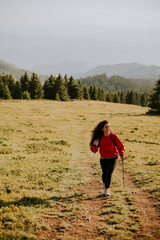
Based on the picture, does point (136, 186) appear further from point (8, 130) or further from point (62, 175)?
point (8, 130)

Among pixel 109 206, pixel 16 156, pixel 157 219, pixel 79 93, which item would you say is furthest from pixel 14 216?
pixel 79 93

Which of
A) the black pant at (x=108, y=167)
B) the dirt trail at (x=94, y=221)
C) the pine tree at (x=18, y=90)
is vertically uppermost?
the pine tree at (x=18, y=90)

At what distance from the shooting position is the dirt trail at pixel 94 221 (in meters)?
6.07

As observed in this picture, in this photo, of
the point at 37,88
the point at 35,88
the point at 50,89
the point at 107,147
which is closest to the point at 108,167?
the point at 107,147

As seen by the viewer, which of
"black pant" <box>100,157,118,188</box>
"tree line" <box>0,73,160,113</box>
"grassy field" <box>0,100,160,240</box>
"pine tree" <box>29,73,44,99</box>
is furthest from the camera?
"pine tree" <box>29,73,44,99</box>

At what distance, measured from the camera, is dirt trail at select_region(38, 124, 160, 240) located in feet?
19.9

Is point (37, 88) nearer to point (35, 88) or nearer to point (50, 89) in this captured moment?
point (35, 88)

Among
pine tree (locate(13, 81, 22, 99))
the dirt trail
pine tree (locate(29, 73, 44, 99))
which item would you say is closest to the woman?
the dirt trail

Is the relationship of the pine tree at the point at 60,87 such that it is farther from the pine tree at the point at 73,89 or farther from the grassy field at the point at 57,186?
the grassy field at the point at 57,186

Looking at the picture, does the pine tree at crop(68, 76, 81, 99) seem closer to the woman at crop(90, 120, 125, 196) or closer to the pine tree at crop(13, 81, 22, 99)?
the pine tree at crop(13, 81, 22, 99)

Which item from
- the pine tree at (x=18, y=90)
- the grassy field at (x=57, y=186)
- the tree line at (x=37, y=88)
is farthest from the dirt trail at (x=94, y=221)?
the pine tree at (x=18, y=90)

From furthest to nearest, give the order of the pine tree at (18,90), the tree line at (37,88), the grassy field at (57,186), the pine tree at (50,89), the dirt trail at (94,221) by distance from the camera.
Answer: the pine tree at (50,89)
the pine tree at (18,90)
the tree line at (37,88)
the grassy field at (57,186)
the dirt trail at (94,221)

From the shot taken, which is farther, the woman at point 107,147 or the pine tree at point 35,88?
the pine tree at point 35,88

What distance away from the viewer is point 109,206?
25.8 feet
